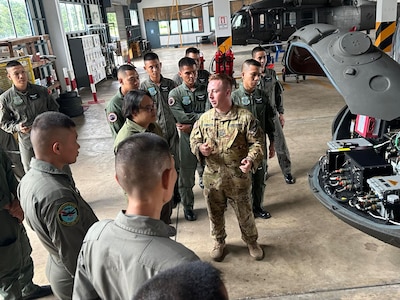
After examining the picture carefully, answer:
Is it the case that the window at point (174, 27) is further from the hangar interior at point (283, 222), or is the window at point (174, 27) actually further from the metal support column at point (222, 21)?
the metal support column at point (222, 21)

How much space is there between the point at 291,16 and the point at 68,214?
1403 centimetres

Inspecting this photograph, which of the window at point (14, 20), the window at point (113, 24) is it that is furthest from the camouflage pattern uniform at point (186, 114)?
the window at point (113, 24)

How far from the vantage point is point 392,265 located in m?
2.94

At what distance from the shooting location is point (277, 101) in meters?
4.51

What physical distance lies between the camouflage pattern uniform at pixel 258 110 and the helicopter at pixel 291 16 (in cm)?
1125

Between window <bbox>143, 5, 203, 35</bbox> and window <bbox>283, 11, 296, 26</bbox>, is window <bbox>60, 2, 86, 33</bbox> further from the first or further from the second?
window <bbox>143, 5, 203, 35</bbox>

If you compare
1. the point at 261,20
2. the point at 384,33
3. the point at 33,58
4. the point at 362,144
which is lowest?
the point at 362,144

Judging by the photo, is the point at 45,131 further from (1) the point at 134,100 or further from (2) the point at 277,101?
(2) the point at 277,101

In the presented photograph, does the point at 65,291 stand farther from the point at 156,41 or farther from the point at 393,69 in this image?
the point at 156,41

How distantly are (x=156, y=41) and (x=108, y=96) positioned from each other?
60.3ft

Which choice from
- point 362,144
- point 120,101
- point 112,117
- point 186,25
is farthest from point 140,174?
point 186,25

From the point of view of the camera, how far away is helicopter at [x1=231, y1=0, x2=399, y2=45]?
13750 mm

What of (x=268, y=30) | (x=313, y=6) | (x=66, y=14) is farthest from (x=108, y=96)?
(x=313, y=6)

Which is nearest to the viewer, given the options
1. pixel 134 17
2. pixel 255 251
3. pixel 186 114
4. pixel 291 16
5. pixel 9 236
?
pixel 9 236
